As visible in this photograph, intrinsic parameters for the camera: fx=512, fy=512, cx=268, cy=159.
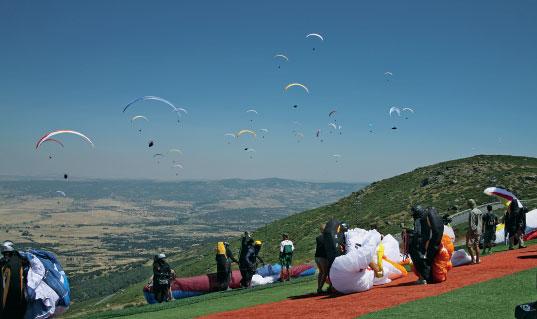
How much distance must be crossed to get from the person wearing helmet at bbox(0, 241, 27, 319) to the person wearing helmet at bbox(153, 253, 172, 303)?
32.2 feet

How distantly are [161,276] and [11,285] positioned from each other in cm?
Answer: 1041

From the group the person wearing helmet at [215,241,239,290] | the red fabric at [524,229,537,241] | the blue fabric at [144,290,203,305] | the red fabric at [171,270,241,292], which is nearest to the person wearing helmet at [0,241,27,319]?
the person wearing helmet at [215,241,239,290]

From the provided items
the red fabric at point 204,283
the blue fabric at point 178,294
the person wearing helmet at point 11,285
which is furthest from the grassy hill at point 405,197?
the person wearing helmet at point 11,285

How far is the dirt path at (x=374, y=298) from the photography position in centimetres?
1167

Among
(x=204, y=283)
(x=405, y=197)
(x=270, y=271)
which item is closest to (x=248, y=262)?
(x=204, y=283)

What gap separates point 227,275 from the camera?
23.0m

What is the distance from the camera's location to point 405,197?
2899 inches

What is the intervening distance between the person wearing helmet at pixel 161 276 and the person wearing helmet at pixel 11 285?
9.81m

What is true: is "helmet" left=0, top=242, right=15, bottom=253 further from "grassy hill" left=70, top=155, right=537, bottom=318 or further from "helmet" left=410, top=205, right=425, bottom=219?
"grassy hill" left=70, top=155, right=537, bottom=318

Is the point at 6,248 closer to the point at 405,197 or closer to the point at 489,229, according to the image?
the point at 489,229

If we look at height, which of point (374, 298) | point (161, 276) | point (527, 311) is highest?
point (527, 311)

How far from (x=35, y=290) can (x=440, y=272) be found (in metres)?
9.80

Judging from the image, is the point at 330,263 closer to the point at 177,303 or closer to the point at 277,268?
the point at 177,303

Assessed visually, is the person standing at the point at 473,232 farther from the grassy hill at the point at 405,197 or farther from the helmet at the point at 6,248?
the grassy hill at the point at 405,197
